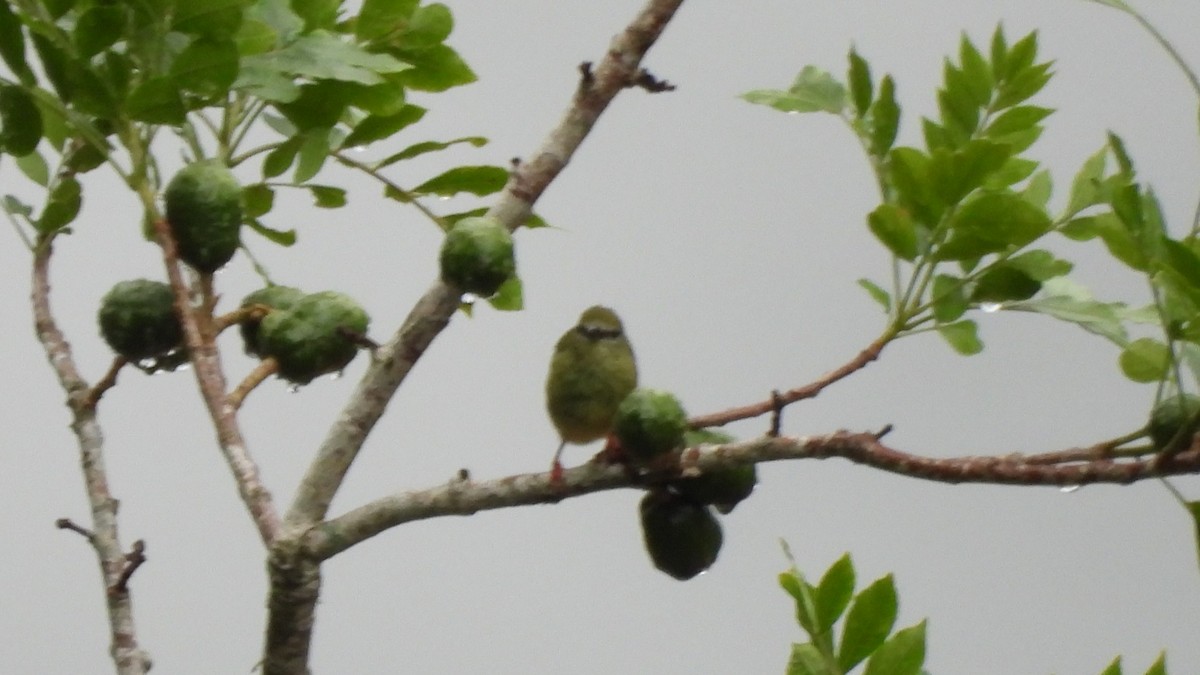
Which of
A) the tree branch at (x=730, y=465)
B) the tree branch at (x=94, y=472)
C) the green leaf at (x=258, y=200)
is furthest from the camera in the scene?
the green leaf at (x=258, y=200)

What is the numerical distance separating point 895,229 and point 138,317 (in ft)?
2.53

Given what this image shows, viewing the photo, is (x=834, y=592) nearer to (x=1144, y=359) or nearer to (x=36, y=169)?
(x=1144, y=359)

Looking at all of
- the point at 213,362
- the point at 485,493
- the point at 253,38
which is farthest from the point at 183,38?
the point at 485,493

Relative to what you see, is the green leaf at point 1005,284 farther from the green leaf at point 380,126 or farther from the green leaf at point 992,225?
the green leaf at point 380,126

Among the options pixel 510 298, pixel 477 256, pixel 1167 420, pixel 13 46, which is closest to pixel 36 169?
pixel 13 46

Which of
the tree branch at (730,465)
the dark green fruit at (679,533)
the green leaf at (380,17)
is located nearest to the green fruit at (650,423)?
the tree branch at (730,465)

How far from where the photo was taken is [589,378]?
1.29 metres

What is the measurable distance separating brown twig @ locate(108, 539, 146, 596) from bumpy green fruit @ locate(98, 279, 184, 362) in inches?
8.5

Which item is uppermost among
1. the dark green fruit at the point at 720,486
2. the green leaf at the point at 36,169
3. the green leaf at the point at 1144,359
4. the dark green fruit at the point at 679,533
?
the green leaf at the point at 36,169

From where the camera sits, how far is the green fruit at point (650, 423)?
1.14m

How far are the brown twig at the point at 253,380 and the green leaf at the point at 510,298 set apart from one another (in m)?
0.38

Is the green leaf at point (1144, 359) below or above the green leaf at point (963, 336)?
below

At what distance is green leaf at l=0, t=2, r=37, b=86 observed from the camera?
1.40 meters

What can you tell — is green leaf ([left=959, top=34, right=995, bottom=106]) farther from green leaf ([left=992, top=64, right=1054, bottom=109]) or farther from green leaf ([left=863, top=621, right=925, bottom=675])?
green leaf ([left=863, top=621, right=925, bottom=675])
